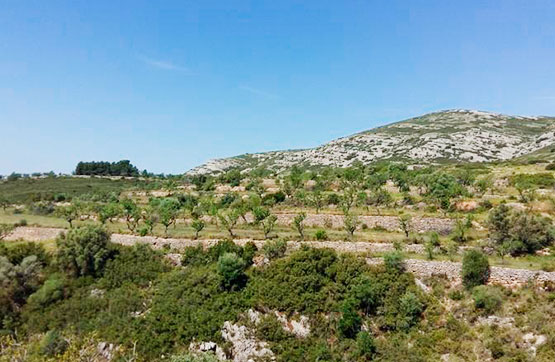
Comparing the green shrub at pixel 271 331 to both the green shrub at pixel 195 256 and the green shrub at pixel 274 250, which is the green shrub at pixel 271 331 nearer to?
the green shrub at pixel 274 250

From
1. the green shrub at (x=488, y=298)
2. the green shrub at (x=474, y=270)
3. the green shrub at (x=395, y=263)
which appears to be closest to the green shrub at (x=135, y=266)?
the green shrub at (x=395, y=263)

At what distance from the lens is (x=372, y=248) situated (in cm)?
4297

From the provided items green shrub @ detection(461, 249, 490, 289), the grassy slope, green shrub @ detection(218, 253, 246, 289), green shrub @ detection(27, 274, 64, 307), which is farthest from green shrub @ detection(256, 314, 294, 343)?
the grassy slope

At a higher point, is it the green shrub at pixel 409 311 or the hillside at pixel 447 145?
the hillside at pixel 447 145

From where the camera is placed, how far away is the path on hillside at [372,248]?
33.0 metres

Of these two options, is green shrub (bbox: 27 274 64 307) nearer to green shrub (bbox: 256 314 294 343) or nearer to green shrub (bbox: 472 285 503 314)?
green shrub (bbox: 256 314 294 343)

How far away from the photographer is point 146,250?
4772 cm

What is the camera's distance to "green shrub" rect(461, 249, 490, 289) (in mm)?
33562

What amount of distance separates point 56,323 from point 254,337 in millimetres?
21472

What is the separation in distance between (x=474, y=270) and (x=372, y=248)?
11529 mm

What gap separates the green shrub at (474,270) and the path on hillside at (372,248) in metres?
0.87

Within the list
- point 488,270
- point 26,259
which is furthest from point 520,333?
point 26,259

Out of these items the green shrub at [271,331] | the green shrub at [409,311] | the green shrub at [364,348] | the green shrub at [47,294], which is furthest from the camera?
the green shrub at [47,294]

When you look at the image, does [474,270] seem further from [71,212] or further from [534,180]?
[71,212]
